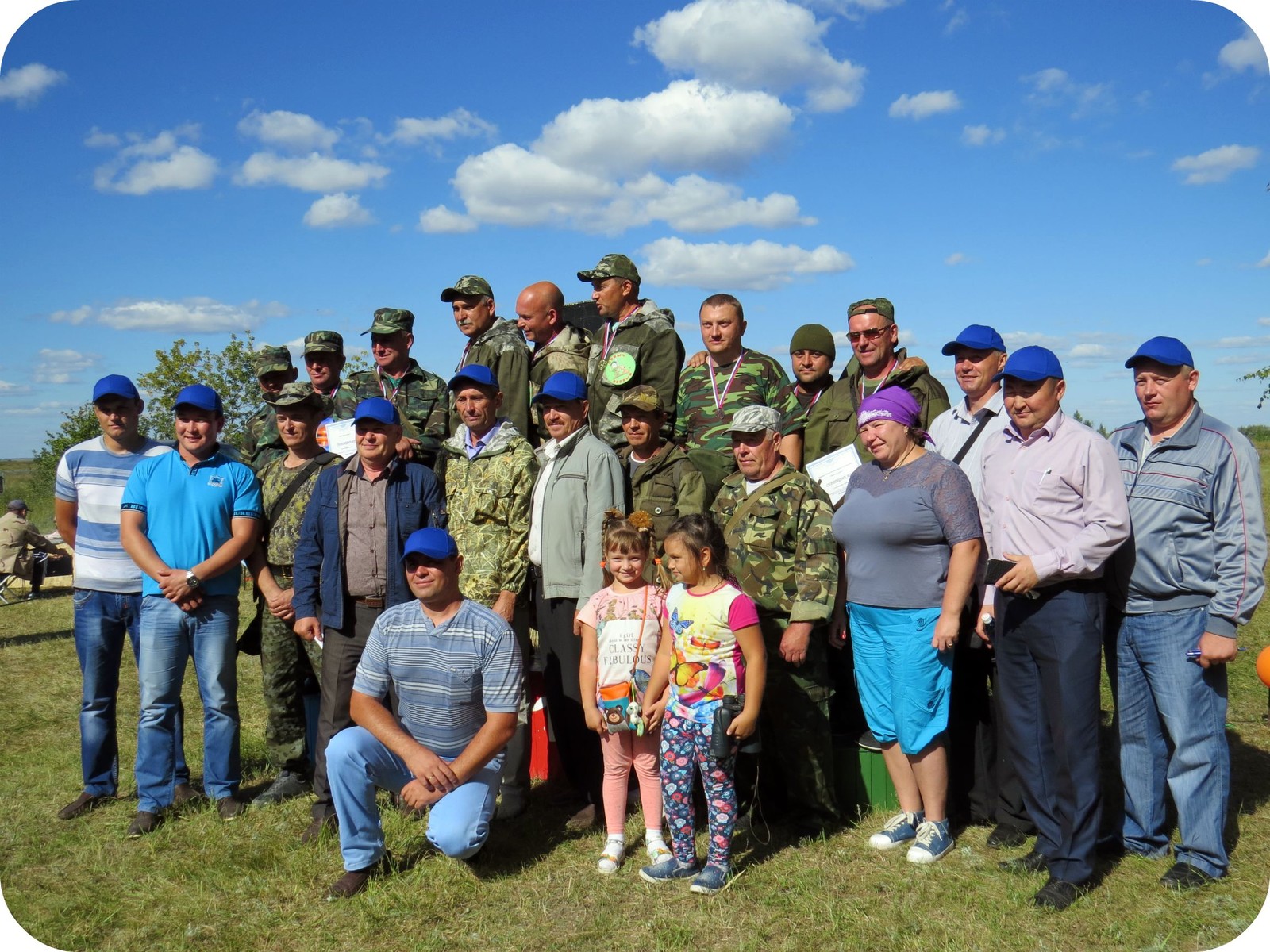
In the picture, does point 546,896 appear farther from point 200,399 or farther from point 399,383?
point 399,383

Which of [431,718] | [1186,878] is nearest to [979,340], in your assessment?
[1186,878]

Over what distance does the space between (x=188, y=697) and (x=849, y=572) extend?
6.64 m

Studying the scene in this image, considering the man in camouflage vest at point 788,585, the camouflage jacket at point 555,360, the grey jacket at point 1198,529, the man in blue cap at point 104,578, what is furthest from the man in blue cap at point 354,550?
the grey jacket at point 1198,529

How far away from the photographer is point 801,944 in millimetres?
3900

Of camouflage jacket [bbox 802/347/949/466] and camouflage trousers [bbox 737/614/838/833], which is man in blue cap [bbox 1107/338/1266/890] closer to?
camouflage jacket [bbox 802/347/949/466]

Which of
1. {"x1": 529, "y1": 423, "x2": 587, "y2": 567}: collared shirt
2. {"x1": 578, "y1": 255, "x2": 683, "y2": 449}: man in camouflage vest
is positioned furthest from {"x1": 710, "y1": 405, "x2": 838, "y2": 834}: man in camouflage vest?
{"x1": 578, "y1": 255, "x2": 683, "y2": 449}: man in camouflage vest

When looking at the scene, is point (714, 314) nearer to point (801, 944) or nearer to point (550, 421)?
point (550, 421)

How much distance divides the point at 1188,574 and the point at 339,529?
414 cm

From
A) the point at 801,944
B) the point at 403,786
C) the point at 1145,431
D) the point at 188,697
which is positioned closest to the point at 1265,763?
the point at 1145,431

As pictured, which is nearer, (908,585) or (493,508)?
(908,585)

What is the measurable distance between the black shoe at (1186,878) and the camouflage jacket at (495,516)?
3.35 meters

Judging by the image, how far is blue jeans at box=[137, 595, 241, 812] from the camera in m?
5.25

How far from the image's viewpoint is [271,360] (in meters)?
7.23

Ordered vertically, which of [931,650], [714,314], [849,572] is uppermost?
[714,314]
